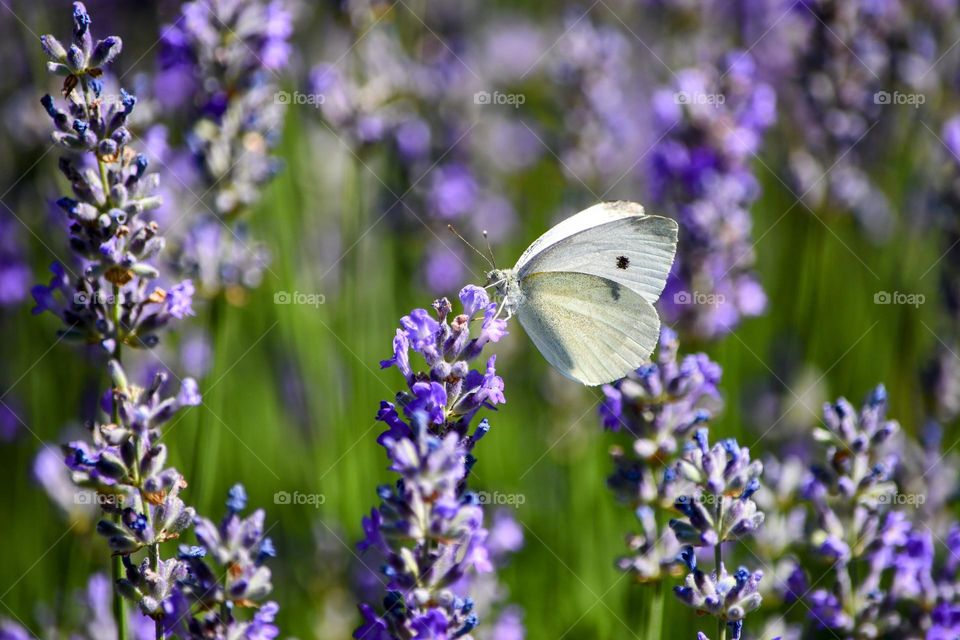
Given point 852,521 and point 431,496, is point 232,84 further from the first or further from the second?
point 852,521

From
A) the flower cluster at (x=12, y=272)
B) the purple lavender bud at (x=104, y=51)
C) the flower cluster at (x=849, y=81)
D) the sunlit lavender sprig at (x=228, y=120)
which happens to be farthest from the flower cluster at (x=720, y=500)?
the flower cluster at (x=12, y=272)

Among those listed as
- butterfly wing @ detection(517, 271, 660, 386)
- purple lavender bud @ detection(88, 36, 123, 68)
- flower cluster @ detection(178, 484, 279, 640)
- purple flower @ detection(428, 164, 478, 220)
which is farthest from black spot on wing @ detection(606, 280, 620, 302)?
purple flower @ detection(428, 164, 478, 220)

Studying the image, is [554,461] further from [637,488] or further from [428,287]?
[637,488]

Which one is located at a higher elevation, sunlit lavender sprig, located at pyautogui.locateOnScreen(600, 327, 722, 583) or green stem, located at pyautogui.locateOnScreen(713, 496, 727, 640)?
sunlit lavender sprig, located at pyautogui.locateOnScreen(600, 327, 722, 583)

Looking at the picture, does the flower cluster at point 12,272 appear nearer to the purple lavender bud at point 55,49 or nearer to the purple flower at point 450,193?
the purple flower at point 450,193

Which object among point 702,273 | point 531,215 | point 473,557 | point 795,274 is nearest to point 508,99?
point 531,215

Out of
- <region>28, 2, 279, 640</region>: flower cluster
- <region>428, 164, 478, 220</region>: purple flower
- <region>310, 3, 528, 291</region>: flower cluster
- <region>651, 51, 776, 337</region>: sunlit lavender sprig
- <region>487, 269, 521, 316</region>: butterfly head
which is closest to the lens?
<region>28, 2, 279, 640</region>: flower cluster

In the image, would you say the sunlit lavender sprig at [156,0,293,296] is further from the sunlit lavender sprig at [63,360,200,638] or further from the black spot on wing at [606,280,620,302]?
the black spot on wing at [606,280,620,302]
